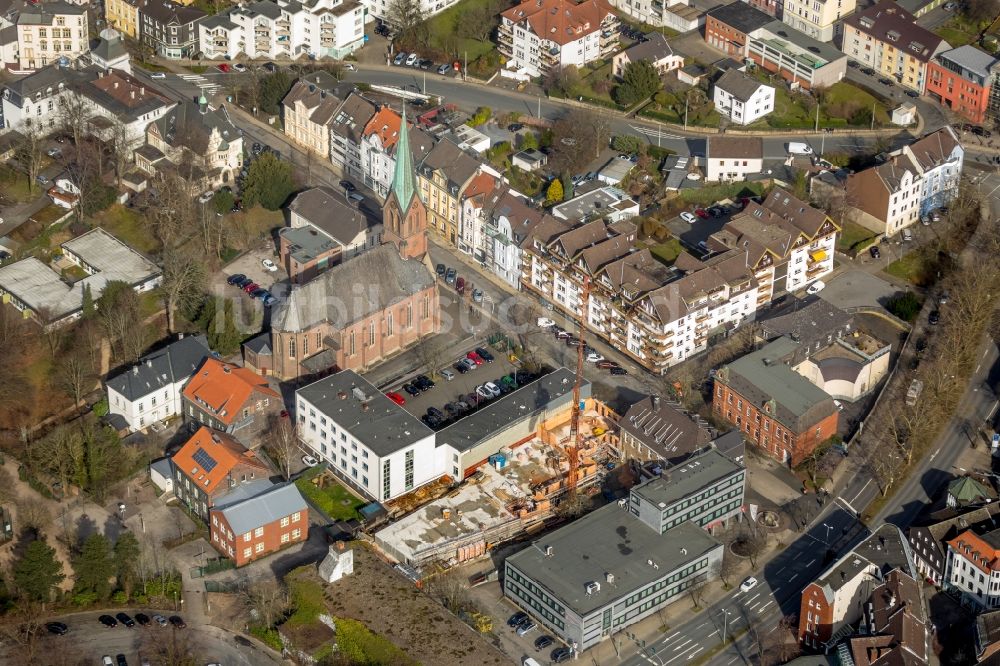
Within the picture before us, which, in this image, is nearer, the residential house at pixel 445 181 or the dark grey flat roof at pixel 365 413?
the dark grey flat roof at pixel 365 413

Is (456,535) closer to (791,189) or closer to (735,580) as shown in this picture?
(735,580)

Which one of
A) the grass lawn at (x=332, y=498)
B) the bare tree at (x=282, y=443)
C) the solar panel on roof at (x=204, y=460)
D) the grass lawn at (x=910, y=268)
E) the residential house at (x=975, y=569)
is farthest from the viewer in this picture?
the grass lawn at (x=910, y=268)

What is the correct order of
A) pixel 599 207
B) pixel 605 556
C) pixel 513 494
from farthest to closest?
pixel 599 207 → pixel 513 494 → pixel 605 556

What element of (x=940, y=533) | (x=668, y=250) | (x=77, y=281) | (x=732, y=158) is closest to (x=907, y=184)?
(x=732, y=158)

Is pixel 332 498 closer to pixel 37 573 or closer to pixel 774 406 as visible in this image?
pixel 37 573

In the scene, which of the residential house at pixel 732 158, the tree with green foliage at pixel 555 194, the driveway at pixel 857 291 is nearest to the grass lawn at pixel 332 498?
the tree with green foliage at pixel 555 194

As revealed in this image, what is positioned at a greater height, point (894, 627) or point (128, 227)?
point (128, 227)

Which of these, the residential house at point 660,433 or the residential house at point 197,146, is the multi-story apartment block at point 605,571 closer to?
the residential house at point 660,433
